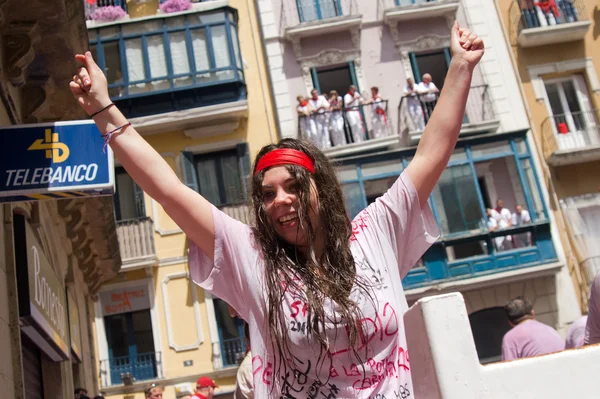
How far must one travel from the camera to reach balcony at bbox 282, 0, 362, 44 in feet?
68.4

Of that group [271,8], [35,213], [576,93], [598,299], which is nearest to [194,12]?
[271,8]

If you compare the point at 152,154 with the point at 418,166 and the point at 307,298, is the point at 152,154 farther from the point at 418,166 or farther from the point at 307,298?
the point at 418,166

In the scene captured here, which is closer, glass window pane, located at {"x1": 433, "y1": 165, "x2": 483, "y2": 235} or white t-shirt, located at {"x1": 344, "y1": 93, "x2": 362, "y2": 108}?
glass window pane, located at {"x1": 433, "y1": 165, "x2": 483, "y2": 235}

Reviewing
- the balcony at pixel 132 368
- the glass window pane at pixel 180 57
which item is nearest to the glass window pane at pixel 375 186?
the glass window pane at pixel 180 57

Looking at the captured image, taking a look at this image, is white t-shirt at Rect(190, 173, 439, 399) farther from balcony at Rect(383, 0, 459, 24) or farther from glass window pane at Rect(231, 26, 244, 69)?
balcony at Rect(383, 0, 459, 24)

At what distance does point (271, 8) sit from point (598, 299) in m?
18.9

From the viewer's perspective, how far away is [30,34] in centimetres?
641

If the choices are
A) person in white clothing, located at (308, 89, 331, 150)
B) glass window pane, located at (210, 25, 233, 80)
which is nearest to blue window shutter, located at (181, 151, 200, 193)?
glass window pane, located at (210, 25, 233, 80)

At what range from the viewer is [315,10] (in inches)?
852

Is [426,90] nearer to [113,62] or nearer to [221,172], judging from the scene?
[221,172]

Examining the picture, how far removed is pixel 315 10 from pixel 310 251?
2000 cm

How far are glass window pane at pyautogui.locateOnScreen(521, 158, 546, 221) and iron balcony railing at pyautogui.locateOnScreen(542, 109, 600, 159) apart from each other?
0.77m

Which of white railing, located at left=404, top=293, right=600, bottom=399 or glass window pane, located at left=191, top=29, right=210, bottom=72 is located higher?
glass window pane, located at left=191, top=29, right=210, bottom=72

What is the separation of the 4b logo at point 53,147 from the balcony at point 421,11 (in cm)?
1694
